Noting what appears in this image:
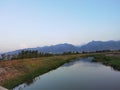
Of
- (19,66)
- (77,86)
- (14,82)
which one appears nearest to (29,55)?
(19,66)

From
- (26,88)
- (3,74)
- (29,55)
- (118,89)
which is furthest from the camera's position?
(29,55)

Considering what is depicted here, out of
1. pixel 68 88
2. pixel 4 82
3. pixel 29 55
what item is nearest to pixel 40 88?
pixel 68 88

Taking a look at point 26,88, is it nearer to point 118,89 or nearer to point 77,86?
point 77,86

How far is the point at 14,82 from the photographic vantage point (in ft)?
155

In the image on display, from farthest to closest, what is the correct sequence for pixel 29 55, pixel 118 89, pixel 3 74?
pixel 29 55 → pixel 3 74 → pixel 118 89

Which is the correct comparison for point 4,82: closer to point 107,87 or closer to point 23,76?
point 23,76

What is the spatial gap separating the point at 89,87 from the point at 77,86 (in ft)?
8.38

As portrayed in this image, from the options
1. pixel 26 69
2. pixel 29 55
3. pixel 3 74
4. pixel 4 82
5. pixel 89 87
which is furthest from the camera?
pixel 29 55

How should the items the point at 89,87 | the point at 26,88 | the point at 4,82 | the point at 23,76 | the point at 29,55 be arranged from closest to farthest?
the point at 89,87, the point at 26,88, the point at 4,82, the point at 23,76, the point at 29,55

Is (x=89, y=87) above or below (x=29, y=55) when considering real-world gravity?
below

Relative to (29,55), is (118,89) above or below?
below

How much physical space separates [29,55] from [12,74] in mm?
69651

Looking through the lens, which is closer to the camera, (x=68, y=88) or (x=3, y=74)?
(x=68, y=88)

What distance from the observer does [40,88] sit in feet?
138
